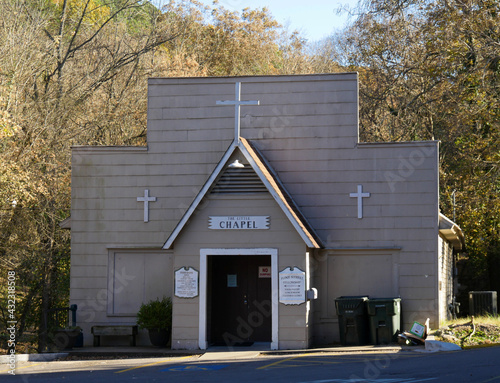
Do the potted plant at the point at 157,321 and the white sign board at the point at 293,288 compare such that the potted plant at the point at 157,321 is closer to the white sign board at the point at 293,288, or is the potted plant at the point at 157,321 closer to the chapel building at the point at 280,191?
the chapel building at the point at 280,191

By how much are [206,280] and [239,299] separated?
198 centimetres

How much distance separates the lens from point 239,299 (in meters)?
19.0

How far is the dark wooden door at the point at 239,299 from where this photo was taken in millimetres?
18797

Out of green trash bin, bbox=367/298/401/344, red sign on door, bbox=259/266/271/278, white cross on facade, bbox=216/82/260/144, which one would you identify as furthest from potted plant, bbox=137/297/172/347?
green trash bin, bbox=367/298/401/344

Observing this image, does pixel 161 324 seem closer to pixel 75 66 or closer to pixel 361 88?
pixel 75 66

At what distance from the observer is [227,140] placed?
1911 cm

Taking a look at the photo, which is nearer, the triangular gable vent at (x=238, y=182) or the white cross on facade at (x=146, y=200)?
the triangular gable vent at (x=238, y=182)

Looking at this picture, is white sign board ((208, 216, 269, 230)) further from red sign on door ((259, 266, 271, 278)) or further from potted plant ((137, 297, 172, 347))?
potted plant ((137, 297, 172, 347))

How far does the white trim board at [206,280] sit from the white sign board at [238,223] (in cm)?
55

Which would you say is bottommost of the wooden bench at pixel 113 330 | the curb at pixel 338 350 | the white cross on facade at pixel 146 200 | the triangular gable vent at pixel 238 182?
the curb at pixel 338 350

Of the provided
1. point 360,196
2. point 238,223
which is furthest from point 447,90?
point 238,223

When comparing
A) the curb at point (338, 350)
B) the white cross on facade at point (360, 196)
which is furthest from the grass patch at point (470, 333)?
the white cross on facade at point (360, 196)

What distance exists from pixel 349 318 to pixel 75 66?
57.8 feet

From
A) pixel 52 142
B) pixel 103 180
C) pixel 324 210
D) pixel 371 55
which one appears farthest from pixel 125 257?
pixel 371 55
